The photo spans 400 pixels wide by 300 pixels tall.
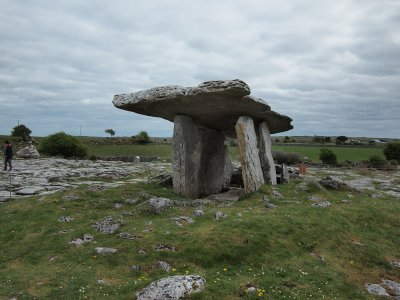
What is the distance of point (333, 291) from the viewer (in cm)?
890

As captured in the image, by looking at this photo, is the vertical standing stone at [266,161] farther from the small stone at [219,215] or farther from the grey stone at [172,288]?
the grey stone at [172,288]

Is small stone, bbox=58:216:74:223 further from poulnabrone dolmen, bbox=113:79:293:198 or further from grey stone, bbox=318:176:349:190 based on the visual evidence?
grey stone, bbox=318:176:349:190

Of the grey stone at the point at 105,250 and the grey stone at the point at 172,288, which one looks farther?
the grey stone at the point at 105,250

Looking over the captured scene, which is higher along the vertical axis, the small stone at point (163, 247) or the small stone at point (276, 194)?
the small stone at point (276, 194)

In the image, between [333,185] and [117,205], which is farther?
[333,185]

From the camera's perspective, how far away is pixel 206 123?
19875mm

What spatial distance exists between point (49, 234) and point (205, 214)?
4806 mm

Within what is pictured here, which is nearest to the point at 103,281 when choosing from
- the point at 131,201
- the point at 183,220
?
the point at 183,220

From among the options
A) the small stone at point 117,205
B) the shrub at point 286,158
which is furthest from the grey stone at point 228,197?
the shrub at point 286,158

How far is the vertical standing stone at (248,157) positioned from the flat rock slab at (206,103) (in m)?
0.81

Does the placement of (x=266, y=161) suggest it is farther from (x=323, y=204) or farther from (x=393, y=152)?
(x=393, y=152)

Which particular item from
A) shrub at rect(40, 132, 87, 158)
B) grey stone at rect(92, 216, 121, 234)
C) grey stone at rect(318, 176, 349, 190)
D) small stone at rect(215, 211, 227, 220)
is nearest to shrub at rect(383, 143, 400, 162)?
grey stone at rect(318, 176, 349, 190)

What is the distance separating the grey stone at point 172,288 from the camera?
7.64 metres

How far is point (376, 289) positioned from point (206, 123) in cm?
1197
